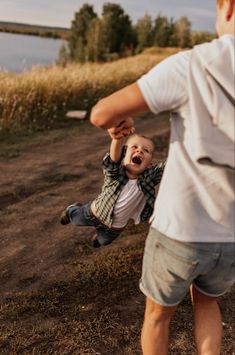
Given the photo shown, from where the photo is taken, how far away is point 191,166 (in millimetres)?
1592

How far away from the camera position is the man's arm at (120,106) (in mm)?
1500

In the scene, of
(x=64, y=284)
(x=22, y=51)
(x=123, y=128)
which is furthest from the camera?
(x=22, y=51)

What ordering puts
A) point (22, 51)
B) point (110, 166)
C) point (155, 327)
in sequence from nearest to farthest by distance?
point (155, 327) → point (110, 166) → point (22, 51)

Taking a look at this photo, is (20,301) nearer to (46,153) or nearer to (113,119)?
(113,119)

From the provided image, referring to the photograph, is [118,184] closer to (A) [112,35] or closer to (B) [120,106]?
(B) [120,106]

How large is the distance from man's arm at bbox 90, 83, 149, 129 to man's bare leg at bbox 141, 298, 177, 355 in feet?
2.61

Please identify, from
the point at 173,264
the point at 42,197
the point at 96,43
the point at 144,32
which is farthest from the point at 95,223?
the point at 144,32

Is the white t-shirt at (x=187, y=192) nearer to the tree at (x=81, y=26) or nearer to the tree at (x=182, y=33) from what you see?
the tree at (x=81, y=26)

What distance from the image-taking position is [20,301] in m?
3.29

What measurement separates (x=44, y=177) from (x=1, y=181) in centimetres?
59

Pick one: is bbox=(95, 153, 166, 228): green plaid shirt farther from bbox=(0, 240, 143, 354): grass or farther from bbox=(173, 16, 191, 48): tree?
bbox=(173, 16, 191, 48): tree

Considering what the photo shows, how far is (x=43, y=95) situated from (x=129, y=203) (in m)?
7.44

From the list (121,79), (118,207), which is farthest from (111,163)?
(121,79)

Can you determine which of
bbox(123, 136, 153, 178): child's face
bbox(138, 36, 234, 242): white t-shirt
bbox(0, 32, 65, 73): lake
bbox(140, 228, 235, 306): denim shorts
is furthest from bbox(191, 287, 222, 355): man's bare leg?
bbox(0, 32, 65, 73): lake
